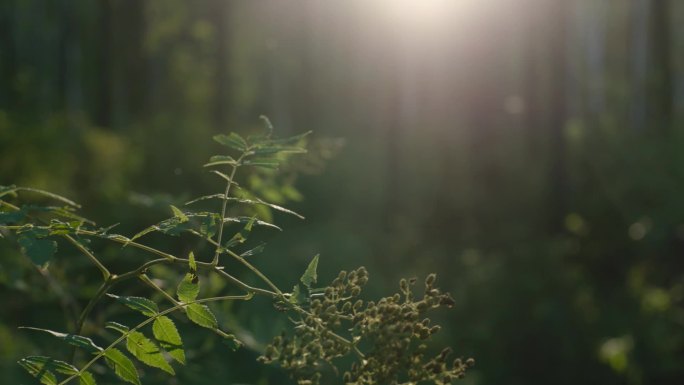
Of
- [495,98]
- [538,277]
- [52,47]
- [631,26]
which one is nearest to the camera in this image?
[538,277]

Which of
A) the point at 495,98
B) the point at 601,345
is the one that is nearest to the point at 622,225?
the point at 601,345

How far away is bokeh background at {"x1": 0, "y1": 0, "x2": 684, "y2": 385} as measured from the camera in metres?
7.62

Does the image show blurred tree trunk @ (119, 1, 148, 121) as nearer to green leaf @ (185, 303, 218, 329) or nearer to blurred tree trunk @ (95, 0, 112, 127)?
blurred tree trunk @ (95, 0, 112, 127)

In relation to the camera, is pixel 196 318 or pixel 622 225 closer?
pixel 196 318

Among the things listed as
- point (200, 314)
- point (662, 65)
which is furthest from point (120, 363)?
point (662, 65)

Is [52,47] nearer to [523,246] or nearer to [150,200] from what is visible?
[523,246]

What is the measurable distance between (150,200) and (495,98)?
17.9m

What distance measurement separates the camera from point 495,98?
808 inches

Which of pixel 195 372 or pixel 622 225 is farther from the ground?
pixel 622 225

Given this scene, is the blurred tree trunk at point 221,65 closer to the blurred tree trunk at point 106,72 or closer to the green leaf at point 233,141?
the blurred tree trunk at point 106,72

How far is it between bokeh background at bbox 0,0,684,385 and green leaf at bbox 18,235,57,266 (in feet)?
3.33

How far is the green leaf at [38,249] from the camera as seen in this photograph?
60.5 inches

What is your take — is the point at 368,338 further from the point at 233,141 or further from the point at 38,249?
the point at 233,141

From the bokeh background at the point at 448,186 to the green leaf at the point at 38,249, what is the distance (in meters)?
1.02
